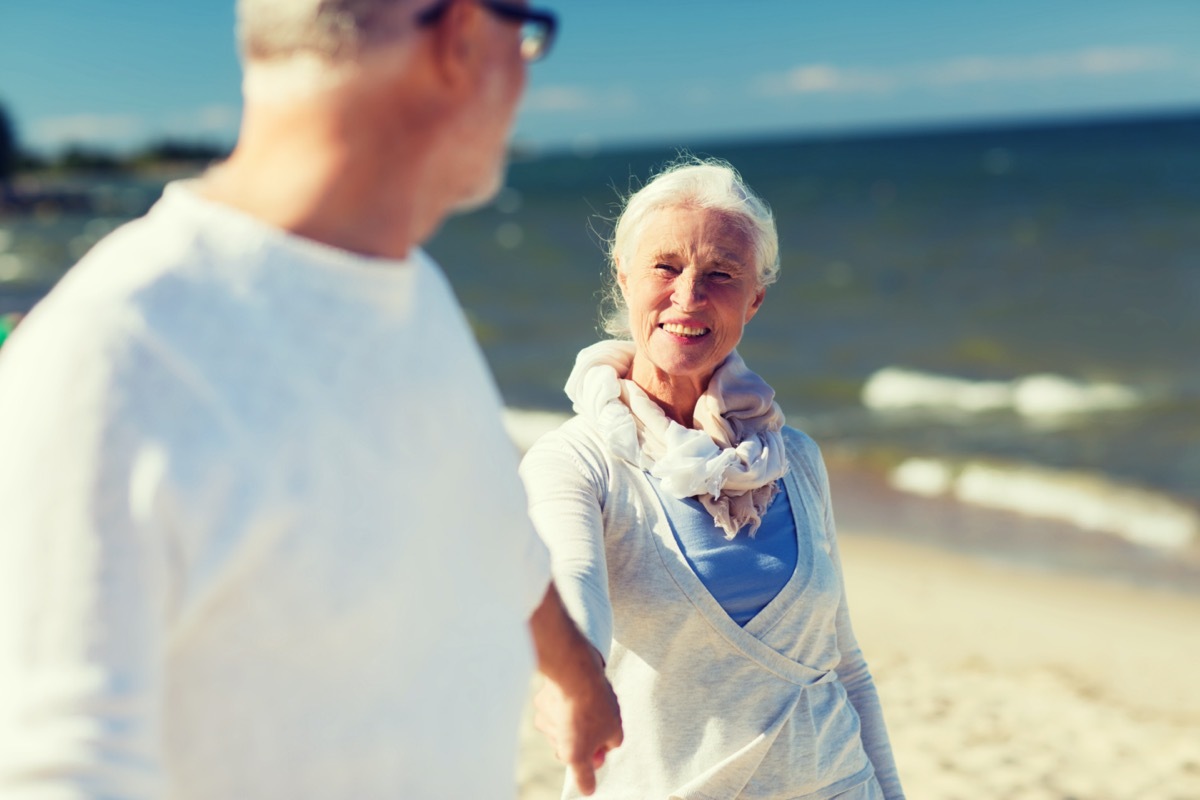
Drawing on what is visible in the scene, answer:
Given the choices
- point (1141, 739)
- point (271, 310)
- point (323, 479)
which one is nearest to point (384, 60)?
point (271, 310)

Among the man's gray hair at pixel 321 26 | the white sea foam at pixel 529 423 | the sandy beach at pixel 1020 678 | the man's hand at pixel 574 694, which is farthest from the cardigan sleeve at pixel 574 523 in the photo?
the white sea foam at pixel 529 423

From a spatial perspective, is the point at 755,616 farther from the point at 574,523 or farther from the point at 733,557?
the point at 574,523

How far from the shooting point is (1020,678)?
251 inches

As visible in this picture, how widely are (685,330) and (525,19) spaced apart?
138cm

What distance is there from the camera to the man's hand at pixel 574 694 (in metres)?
1.56

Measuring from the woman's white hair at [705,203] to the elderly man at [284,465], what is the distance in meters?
1.35

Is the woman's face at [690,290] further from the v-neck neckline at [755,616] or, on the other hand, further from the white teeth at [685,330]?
the v-neck neckline at [755,616]

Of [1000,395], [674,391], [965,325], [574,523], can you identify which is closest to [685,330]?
[674,391]

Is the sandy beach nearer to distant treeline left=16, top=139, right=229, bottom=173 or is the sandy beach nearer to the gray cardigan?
the gray cardigan

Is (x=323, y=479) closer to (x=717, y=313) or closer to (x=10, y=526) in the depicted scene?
(x=10, y=526)

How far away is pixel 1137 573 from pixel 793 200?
1881 inches

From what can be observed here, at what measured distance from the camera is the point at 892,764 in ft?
8.75

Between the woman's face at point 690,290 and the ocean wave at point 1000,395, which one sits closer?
the woman's face at point 690,290

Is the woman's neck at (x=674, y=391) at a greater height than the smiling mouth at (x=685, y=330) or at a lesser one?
lesser
